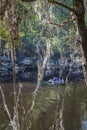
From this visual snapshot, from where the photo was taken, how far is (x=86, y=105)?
57.8ft

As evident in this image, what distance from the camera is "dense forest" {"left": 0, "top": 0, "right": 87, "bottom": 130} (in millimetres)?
2758

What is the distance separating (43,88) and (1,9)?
20651mm

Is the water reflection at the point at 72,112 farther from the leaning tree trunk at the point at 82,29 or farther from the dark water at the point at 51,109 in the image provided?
the leaning tree trunk at the point at 82,29

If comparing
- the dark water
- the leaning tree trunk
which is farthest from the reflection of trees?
the leaning tree trunk

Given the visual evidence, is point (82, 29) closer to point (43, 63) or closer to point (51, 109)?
point (43, 63)

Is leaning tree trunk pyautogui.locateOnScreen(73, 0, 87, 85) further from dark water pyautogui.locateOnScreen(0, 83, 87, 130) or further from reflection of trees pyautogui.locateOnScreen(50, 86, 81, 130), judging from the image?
reflection of trees pyautogui.locateOnScreen(50, 86, 81, 130)

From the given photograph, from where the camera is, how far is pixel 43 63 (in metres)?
2.83

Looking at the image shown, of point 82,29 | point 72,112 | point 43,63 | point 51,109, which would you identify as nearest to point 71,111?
point 72,112

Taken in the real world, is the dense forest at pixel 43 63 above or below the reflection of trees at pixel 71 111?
above

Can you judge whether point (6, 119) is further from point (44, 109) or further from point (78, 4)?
point (78, 4)

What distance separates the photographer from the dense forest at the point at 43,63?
2.76 m

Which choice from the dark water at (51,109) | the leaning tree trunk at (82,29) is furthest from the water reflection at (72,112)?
the leaning tree trunk at (82,29)

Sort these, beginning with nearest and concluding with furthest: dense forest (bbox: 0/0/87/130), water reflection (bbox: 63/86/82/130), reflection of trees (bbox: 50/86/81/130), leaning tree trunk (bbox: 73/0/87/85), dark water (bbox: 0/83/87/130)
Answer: dense forest (bbox: 0/0/87/130) → leaning tree trunk (bbox: 73/0/87/85) → dark water (bbox: 0/83/87/130) → reflection of trees (bbox: 50/86/81/130) → water reflection (bbox: 63/86/82/130)

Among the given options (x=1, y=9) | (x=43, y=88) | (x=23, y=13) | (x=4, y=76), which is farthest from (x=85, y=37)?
(x=4, y=76)
